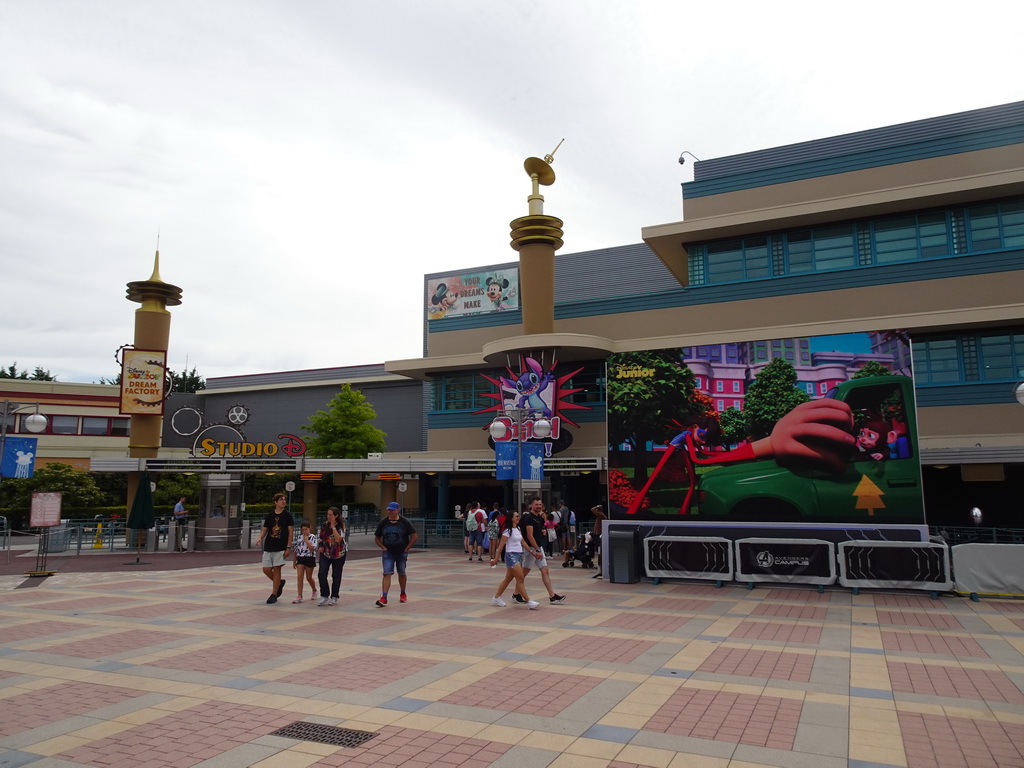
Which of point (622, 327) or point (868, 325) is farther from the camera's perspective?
point (622, 327)

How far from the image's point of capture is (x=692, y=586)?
15742mm

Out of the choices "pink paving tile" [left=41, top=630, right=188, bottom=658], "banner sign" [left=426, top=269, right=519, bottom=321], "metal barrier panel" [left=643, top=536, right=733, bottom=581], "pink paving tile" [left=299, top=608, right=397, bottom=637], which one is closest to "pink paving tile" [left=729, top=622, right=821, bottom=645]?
"metal barrier panel" [left=643, top=536, right=733, bottom=581]

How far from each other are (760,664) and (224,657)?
6.41 metres

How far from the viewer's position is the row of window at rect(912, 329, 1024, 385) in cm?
2283

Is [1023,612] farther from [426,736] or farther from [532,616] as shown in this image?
[426,736]

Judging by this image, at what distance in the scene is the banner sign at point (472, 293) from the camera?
50406 mm

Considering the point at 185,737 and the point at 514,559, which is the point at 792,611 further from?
the point at 185,737

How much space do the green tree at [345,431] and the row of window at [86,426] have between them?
1578 cm

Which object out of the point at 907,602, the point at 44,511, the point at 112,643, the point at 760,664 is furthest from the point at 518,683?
the point at 44,511

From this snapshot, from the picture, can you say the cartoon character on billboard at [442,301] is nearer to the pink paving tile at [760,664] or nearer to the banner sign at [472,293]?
the banner sign at [472,293]

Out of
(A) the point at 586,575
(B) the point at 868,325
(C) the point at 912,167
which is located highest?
(C) the point at 912,167

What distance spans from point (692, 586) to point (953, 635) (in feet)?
19.6

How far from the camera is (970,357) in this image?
23.4 metres

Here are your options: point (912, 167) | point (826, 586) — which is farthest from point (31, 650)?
point (912, 167)
